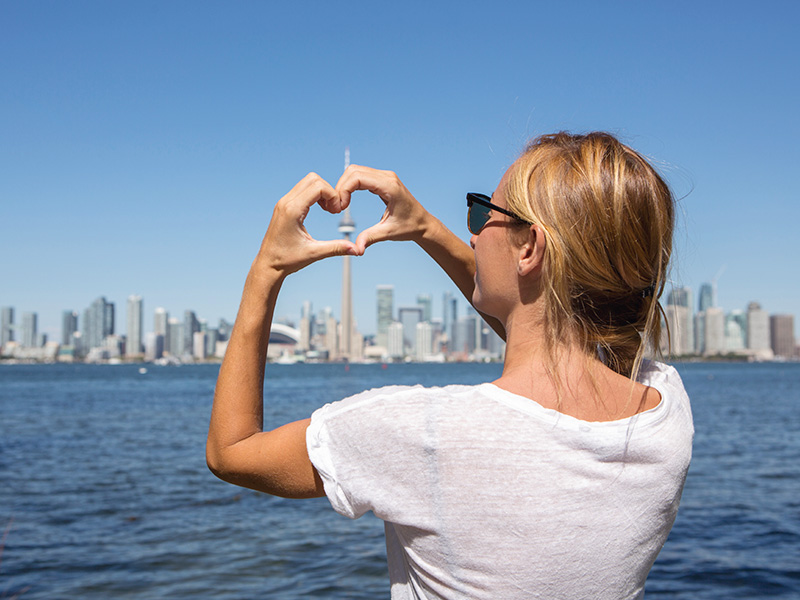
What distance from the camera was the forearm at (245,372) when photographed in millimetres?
1217

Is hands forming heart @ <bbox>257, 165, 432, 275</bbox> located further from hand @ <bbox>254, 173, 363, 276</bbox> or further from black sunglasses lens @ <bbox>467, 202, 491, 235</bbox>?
black sunglasses lens @ <bbox>467, 202, 491, 235</bbox>

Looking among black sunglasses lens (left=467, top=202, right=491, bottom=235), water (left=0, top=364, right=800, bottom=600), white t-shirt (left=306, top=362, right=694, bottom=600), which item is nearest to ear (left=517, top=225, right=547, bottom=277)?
black sunglasses lens (left=467, top=202, right=491, bottom=235)

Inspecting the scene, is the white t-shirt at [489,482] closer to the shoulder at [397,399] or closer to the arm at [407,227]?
the shoulder at [397,399]

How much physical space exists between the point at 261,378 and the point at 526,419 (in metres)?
0.54

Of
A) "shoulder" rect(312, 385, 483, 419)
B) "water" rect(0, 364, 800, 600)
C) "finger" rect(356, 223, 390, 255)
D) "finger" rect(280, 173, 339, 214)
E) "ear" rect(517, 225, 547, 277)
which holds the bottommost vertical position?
"water" rect(0, 364, 800, 600)

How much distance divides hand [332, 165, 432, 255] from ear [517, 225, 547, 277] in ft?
1.05

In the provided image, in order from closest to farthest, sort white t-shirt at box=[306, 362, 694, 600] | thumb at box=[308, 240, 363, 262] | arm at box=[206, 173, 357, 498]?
1. white t-shirt at box=[306, 362, 694, 600]
2. arm at box=[206, 173, 357, 498]
3. thumb at box=[308, 240, 363, 262]

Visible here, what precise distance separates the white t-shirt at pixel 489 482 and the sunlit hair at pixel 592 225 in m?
0.20

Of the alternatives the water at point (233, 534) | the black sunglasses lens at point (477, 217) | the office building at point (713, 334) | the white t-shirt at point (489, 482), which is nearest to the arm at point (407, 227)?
the black sunglasses lens at point (477, 217)

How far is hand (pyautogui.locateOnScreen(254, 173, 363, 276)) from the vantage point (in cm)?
125

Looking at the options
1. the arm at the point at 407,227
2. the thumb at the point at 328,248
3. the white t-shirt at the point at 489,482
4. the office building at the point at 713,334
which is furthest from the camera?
the office building at the point at 713,334

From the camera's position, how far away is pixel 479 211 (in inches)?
53.8

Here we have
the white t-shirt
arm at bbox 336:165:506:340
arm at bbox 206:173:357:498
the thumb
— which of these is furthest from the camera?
arm at bbox 336:165:506:340

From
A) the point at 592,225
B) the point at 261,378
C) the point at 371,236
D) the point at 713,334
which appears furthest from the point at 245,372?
the point at 713,334
